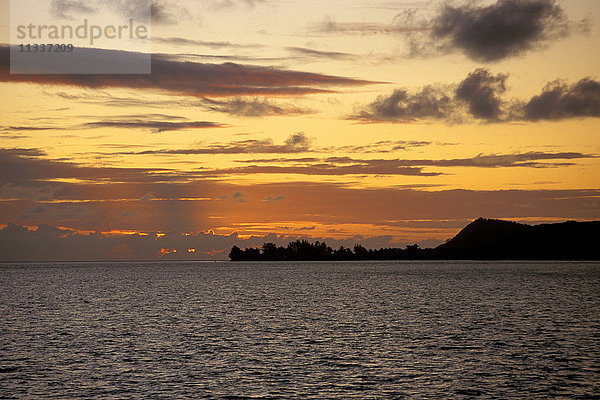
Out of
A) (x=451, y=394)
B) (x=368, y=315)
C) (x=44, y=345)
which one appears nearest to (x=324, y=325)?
(x=368, y=315)

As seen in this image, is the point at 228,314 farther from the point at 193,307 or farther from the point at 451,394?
the point at 451,394

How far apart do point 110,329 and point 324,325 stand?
A: 85.8 feet

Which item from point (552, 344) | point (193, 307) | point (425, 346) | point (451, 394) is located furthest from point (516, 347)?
point (193, 307)

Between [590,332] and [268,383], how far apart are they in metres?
43.1

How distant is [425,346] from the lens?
62.4 m

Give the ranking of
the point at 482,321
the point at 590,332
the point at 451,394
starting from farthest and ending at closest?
the point at 482,321, the point at 590,332, the point at 451,394

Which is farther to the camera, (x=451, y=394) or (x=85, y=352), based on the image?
(x=85, y=352)

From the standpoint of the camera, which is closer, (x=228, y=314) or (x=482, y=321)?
(x=482, y=321)

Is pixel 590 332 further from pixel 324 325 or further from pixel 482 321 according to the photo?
pixel 324 325

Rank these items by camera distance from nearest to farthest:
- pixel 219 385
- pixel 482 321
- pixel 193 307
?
1. pixel 219 385
2. pixel 482 321
3. pixel 193 307

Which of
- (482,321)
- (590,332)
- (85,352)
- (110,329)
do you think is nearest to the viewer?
(85,352)

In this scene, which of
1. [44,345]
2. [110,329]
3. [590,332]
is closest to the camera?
[44,345]

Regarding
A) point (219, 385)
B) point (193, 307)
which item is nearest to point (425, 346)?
point (219, 385)

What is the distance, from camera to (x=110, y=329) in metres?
78.2
